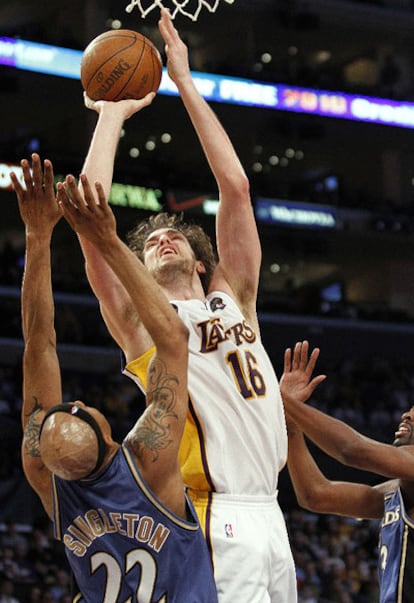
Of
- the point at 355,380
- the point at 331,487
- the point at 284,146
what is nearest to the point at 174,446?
the point at 331,487

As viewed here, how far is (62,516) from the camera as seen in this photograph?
10.5 feet

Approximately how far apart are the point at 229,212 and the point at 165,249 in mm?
318

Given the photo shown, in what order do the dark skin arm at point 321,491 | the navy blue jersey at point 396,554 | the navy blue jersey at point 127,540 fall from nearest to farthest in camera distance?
the navy blue jersey at point 127,540 → the navy blue jersey at point 396,554 → the dark skin arm at point 321,491

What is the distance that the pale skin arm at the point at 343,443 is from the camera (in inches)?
188

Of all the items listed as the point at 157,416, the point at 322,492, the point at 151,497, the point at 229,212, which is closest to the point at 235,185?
the point at 229,212

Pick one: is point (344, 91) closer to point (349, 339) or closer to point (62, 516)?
point (349, 339)

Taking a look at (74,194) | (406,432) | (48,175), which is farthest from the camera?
(406,432)

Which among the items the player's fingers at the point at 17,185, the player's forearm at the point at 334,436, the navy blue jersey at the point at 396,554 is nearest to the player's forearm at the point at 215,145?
the player's fingers at the point at 17,185

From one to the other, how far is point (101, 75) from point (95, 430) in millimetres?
1776

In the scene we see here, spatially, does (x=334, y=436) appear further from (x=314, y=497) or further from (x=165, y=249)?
(x=165, y=249)

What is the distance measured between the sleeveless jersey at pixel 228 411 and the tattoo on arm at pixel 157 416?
40 cm

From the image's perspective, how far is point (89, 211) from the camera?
3150mm

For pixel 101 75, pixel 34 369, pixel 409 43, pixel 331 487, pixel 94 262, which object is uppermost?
pixel 409 43

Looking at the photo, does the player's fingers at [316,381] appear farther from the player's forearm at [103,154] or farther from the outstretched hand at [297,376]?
the player's forearm at [103,154]
